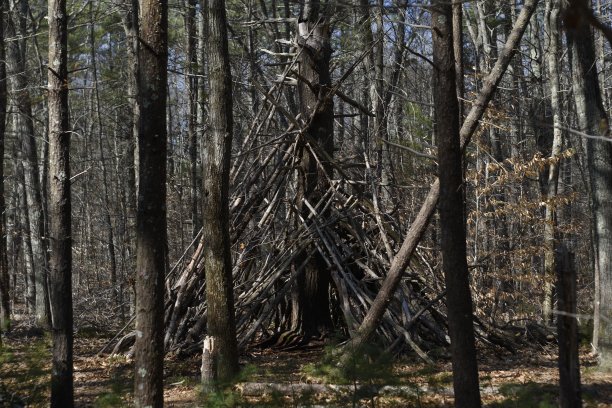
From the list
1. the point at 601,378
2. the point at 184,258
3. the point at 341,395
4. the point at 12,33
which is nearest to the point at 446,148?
the point at 341,395

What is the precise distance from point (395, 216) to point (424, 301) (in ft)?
5.26

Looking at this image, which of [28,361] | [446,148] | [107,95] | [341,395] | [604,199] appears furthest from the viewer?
[107,95]

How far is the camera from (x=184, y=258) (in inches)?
458

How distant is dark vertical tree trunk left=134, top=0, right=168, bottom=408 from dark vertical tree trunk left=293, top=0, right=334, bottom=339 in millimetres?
4810

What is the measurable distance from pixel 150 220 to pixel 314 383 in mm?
2824

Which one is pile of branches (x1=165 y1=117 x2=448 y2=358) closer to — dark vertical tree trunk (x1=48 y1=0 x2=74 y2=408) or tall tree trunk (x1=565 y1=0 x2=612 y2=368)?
tall tree trunk (x1=565 y1=0 x2=612 y2=368)

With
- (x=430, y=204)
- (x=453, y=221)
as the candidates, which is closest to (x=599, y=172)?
(x=430, y=204)

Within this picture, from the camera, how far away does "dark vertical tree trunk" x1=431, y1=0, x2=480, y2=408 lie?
6.11 meters

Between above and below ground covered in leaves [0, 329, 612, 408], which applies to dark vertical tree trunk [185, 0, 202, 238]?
above

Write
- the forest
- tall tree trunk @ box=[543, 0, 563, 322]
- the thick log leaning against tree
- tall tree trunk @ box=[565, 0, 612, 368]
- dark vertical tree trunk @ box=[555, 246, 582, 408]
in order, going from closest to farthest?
dark vertical tree trunk @ box=[555, 246, 582, 408] < the forest < the thick log leaning against tree < tall tree trunk @ box=[565, 0, 612, 368] < tall tree trunk @ box=[543, 0, 563, 322]

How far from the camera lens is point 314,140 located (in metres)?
11.3

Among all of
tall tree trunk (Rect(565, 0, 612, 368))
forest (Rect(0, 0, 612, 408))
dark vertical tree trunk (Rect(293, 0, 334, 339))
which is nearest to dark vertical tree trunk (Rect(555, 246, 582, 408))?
forest (Rect(0, 0, 612, 408))

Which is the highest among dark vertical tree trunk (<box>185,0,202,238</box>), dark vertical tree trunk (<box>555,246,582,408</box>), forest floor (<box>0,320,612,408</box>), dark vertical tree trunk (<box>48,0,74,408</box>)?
dark vertical tree trunk (<box>185,0,202,238</box>)

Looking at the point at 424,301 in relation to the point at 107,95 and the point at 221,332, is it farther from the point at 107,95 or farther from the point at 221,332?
the point at 107,95
